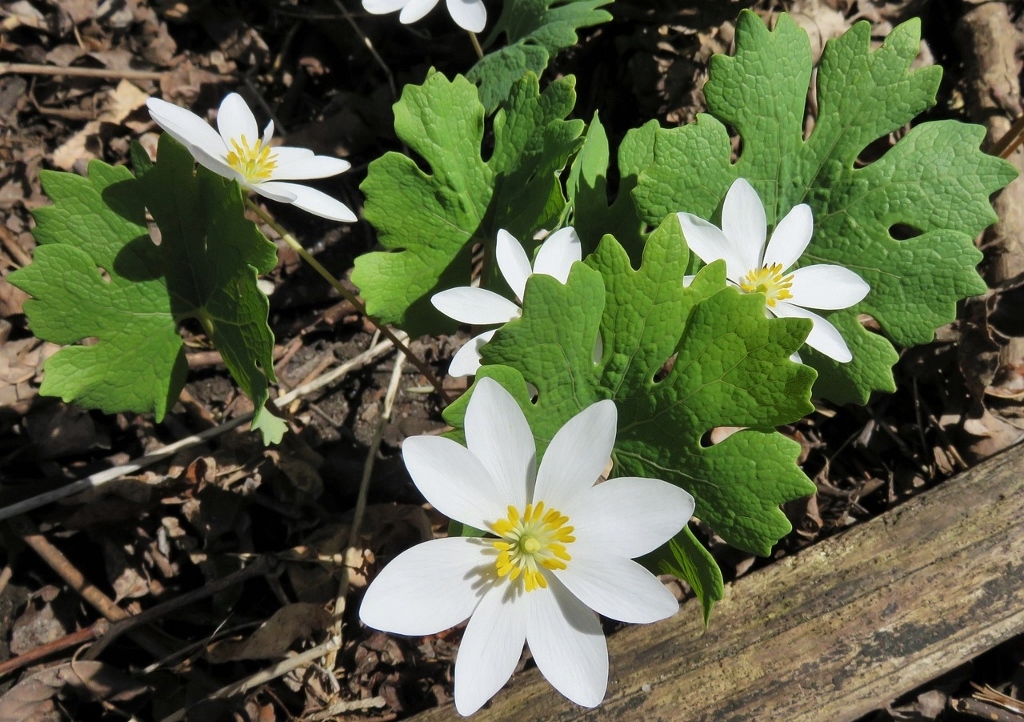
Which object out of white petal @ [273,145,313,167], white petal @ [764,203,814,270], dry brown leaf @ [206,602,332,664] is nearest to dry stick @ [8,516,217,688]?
dry brown leaf @ [206,602,332,664]

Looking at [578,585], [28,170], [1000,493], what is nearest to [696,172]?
[578,585]

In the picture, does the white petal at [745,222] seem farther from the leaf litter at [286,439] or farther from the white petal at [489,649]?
the white petal at [489,649]

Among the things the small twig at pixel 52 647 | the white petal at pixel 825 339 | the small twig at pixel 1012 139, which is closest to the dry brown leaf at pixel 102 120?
the small twig at pixel 52 647

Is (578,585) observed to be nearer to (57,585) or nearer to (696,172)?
(696,172)

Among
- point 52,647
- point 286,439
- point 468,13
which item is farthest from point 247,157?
point 52,647

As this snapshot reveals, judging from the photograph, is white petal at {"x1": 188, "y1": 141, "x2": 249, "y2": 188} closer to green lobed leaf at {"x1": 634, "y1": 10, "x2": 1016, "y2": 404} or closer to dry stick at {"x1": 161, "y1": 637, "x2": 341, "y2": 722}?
green lobed leaf at {"x1": 634, "y1": 10, "x2": 1016, "y2": 404}

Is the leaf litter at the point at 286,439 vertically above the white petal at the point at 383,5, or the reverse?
the white petal at the point at 383,5
